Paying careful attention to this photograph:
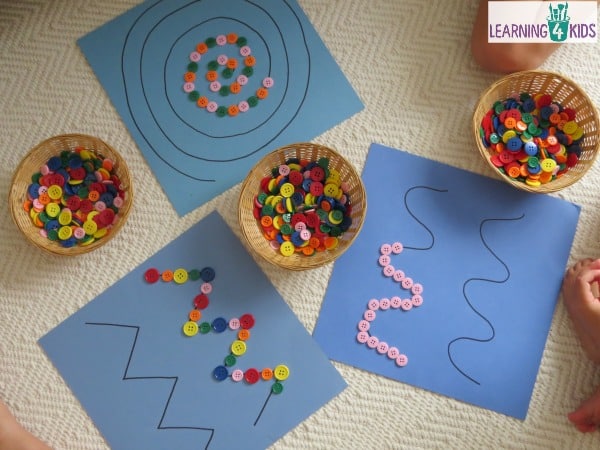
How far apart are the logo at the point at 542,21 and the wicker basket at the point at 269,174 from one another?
0.31 meters

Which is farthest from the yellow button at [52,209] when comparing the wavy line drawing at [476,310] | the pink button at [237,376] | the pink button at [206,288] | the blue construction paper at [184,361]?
the wavy line drawing at [476,310]

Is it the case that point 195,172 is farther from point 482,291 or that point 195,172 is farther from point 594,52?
point 594,52

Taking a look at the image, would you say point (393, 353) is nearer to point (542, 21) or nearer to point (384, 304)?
point (384, 304)

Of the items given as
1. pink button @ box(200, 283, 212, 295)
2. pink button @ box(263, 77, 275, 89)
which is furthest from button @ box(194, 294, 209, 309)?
pink button @ box(263, 77, 275, 89)

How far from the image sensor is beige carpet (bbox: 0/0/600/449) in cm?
92

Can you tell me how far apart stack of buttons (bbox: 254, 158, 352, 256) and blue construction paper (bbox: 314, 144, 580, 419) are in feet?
0.17

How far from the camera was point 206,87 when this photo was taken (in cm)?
98

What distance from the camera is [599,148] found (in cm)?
89

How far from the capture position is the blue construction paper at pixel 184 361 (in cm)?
91

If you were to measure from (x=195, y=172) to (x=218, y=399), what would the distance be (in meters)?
0.35

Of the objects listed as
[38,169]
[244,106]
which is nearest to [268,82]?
[244,106]

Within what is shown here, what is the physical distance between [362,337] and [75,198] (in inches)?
19.0

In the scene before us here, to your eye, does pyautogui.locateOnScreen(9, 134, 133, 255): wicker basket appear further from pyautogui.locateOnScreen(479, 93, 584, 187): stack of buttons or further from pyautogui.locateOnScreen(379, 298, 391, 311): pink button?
pyautogui.locateOnScreen(479, 93, 584, 187): stack of buttons

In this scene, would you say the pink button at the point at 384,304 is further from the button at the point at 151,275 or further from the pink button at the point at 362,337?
the button at the point at 151,275
